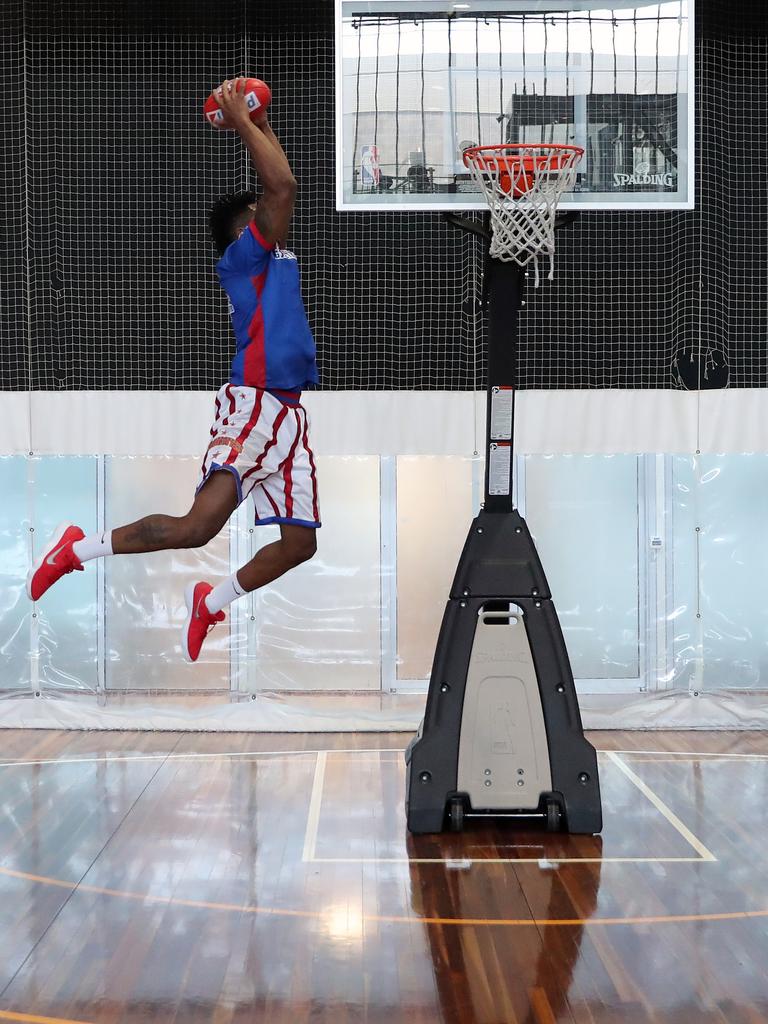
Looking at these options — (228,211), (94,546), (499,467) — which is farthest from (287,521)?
(228,211)

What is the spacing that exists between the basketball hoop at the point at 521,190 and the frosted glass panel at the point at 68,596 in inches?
102

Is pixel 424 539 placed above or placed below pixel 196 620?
above

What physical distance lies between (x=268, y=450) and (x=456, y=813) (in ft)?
4.20

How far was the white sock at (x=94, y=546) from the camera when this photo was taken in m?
3.65

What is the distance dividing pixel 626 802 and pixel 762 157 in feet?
10.5

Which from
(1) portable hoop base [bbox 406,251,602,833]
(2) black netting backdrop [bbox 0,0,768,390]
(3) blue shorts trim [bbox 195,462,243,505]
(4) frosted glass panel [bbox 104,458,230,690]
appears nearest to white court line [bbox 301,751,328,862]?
(1) portable hoop base [bbox 406,251,602,833]

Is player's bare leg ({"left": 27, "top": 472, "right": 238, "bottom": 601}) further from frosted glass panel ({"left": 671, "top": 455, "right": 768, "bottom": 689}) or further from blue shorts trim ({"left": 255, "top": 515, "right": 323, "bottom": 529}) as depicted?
frosted glass panel ({"left": 671, "top": 455, "right": 768, "bottom": 689})

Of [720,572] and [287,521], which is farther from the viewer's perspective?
[720,572]

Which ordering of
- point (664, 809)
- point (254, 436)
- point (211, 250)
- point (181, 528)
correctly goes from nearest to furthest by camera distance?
point (181, 528) < point (254, 436) < point (664, 809) < point (211, 250)

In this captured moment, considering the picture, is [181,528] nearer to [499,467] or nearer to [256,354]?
[256,354]

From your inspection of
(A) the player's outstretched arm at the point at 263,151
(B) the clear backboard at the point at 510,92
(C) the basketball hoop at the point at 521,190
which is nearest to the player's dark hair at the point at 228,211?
(A) the player's outstretched arm at the point at 263,151

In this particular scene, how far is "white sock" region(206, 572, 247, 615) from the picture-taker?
3.96m

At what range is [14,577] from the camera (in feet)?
19.1

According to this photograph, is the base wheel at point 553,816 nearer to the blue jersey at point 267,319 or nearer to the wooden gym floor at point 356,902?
the wooden gym floor at point 356,902
